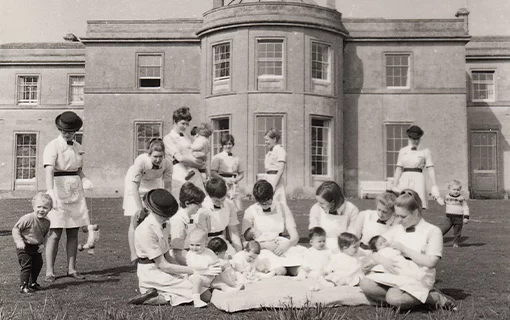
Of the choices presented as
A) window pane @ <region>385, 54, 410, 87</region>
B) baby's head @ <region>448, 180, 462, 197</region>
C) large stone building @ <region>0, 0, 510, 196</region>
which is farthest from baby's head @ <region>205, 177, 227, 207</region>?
window pane @ <region>385, 54, 410, 87</region>

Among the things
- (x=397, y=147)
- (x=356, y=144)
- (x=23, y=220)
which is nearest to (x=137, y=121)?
(x=356, y=144)

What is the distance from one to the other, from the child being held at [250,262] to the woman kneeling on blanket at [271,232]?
0.14 meters

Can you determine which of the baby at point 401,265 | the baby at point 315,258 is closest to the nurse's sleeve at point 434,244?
the baby at point 401,265

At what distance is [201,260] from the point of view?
5.64 meters

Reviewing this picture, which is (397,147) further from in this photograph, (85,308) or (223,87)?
(85,308)

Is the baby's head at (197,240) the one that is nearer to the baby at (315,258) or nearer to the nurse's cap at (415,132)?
the baby at (315,258)

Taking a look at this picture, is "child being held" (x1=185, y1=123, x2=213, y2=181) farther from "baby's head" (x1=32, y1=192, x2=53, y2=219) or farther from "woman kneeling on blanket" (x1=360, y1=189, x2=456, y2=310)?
"woman kneeling on blanket" (x1=360, y1=189, x2=456, y2=310)

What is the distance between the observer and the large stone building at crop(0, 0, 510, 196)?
21125 millimetres

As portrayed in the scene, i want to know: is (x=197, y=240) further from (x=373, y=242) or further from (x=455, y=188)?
(x=455, y=188)

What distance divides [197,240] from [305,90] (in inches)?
639

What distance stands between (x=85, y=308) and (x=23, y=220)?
1.38 m

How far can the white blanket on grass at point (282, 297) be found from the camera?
5.07 metres

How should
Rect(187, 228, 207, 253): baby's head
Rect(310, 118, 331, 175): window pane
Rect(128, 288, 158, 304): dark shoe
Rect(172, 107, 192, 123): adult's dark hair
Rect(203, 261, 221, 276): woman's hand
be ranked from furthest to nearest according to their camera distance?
Rect(310, 118, 331, 175): window pane → Rect(172, 107, 192, 123): adult's dark hair → Rect(187, 228, 207, 253): baby's head → Rect(203, 261, 221, 276): woman's hand → Rect(128, 288, 158, 304): dark shoe

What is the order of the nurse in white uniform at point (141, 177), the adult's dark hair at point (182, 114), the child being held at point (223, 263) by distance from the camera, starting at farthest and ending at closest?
1. the adult's dark hair at point (182, 114)
2. the nurse in white uniform at point (141, 177)
3. the child being held at point (223, 263)
